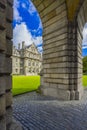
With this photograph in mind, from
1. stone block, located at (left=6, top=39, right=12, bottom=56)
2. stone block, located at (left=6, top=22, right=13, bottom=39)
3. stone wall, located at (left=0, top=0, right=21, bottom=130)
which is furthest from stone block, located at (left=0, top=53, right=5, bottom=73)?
stone block, located at (left=6, top=22, right=13, bottom=39)

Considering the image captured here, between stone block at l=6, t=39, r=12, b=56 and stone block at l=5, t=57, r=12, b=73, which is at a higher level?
stone block at l=6, t=39, r=12, b=56

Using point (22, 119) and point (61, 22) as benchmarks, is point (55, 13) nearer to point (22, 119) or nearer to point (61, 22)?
point (61, 22)

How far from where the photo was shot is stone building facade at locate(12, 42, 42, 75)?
8642 centimetres

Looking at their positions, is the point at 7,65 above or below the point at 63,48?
below

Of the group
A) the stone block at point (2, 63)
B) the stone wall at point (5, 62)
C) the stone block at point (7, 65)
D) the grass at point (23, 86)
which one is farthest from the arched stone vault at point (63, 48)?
the stone block at point (2, 63)

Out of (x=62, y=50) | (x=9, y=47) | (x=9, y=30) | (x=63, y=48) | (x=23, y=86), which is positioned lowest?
(x=23, y=86)

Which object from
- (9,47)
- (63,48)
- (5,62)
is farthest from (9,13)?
(63,48)

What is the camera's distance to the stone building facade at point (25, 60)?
3402 inches

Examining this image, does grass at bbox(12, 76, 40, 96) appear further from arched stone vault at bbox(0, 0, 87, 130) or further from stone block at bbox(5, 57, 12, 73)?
stone block at bbox(5, 57, 12, 73)

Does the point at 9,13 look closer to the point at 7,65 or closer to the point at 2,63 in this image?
the point at 7,65

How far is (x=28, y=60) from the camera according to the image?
306ft

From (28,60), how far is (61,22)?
8222cm

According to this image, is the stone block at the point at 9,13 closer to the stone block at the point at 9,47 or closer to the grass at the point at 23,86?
the stone block at the point at 9,47

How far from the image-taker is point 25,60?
90812 mm
